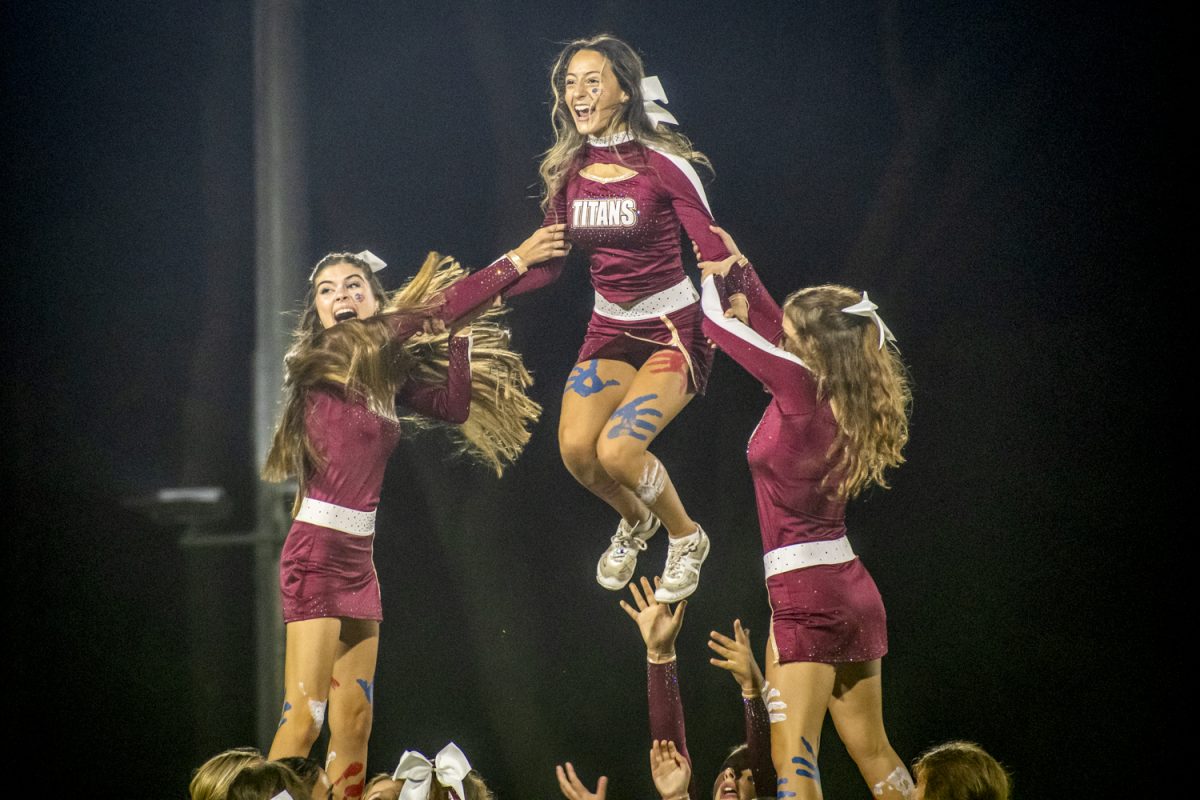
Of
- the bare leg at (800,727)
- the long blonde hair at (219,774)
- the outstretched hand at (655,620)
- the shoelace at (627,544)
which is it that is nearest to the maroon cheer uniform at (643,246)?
the shoelace at (627,544)

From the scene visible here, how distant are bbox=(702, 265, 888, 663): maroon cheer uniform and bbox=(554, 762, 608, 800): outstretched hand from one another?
763 millimetres

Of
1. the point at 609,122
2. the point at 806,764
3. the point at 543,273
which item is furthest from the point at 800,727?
the point at 609,122

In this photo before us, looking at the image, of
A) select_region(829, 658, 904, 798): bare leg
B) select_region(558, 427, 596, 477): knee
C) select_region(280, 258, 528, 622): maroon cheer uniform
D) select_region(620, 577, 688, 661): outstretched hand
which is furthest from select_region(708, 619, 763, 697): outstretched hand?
select_region(280, 258, 528, 622): maroon cheer uniform

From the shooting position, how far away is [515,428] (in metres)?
4.04

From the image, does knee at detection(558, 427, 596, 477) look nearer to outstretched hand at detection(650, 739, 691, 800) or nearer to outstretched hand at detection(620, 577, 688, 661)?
outstretched hand at detection(620, 577, 688, 661)

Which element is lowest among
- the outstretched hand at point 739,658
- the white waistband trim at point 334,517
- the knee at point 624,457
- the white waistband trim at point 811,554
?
the outstretched hand at point 739,658

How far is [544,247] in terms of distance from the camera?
13.0 feet

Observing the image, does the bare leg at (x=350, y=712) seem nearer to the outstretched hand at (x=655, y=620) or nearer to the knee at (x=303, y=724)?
the knee at (x=303, y=724)

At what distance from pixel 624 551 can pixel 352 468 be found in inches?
34.1

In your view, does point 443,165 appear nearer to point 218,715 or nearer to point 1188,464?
point 218,715

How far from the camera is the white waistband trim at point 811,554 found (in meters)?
3.58

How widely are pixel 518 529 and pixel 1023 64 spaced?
85.6 inches

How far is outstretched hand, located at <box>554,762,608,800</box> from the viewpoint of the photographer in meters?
3.79

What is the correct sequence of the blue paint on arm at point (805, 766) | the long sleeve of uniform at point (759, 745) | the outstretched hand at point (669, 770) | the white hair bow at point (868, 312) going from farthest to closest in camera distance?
the white hair bow at point (868, 312)
the outstretched hand at point (669, 770)
the long sleeve of uniform at point (759, 745)
the blue paint on arm at point (805, 766)
